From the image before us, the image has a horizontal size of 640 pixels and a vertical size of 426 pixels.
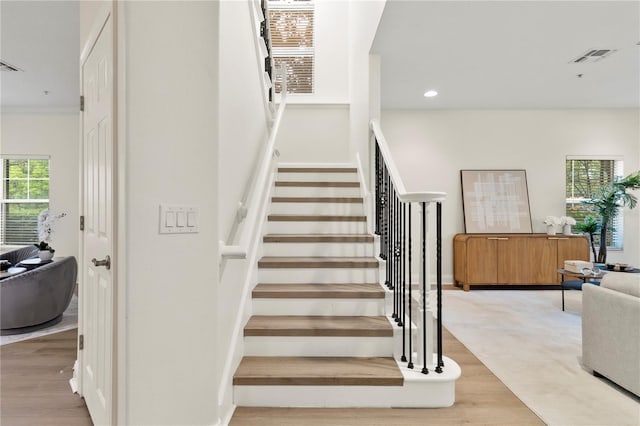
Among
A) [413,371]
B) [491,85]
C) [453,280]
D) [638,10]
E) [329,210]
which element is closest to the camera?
[413,371]

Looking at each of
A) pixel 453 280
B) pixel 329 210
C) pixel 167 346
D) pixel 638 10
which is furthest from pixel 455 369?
pixel 453 280

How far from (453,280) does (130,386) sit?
197 inches

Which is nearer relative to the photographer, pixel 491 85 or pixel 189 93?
pixel 189 93

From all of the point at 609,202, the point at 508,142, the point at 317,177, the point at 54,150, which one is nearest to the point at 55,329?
the point at 317,177

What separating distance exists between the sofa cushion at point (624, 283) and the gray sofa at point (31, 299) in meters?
4.75

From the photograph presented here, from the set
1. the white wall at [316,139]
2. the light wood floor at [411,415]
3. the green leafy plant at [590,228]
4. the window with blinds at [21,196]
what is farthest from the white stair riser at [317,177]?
the window with blinds at [21,196]

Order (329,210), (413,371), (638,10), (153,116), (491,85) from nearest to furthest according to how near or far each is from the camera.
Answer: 1. (153,116)
2. (413,371)
3. (638,10)
4. (329,210)
5. (491,85)

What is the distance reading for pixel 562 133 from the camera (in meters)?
5.64

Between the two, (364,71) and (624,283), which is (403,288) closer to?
(624,283)

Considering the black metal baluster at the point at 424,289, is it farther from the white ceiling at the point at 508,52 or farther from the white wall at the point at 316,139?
the white wall at the point at 316,139

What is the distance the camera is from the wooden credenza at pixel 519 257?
5.01m

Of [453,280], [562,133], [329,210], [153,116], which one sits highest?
[562,133]

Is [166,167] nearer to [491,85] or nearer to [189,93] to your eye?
[189,93]

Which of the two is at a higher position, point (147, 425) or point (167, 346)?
point (167, 346)
